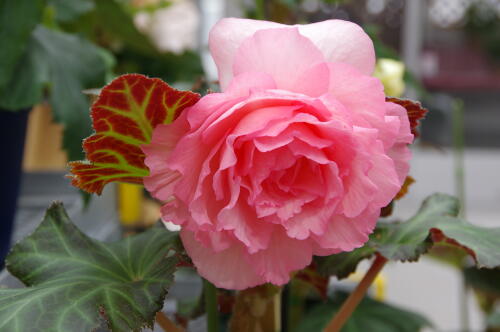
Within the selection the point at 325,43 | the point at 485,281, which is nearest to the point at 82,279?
the point at 325,43

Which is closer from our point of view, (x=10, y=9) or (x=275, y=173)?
(x=275, y=173)

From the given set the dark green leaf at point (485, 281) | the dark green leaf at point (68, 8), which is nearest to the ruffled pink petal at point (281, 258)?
the dark green leaf at point (68, 8)

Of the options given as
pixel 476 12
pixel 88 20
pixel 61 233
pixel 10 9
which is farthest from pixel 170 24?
pixel 476 12

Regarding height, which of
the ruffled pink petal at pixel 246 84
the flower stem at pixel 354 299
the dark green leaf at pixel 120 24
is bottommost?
the dark green leaf at pixel 120 24

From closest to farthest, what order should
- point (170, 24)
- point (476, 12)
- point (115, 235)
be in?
point (115, 235) → point (170, 24) → point (476, 12)

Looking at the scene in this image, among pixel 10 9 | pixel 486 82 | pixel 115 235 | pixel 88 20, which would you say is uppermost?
pixel 10 9

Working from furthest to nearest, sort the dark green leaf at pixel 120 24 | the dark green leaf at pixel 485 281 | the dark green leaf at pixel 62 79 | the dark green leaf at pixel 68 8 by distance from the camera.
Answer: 1. the dark green leaf at pixel 485 281
2. the dark green leaf at pixel 120 24
3. the dark green leaf at pixel 68 8
4. the dark green leaf at pixel 62 79

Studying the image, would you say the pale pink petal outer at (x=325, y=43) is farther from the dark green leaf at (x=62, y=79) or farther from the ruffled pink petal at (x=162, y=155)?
the dark green leaf at (x=62, y=79)

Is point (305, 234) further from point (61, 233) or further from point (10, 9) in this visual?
point (10, 9)
